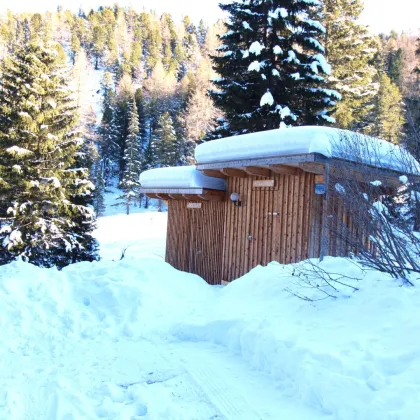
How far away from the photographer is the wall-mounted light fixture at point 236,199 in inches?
355

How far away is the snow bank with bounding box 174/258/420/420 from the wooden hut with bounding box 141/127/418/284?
1273mm

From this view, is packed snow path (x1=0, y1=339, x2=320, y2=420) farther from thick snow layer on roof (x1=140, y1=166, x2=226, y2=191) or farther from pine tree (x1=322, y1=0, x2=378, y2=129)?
pine tree (x1=322, y1=0, x2=378, y2=129)

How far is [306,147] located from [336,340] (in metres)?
3.63

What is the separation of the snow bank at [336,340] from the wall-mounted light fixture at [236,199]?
3701 mm

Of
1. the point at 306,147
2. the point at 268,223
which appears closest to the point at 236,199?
the point at 268,223

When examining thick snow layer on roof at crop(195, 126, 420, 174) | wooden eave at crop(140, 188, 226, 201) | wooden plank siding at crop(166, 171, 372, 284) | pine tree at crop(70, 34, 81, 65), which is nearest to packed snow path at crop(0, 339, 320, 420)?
thick snow layer on roof at crop(195, 126, 420, 174)

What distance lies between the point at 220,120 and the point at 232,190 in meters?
6.20

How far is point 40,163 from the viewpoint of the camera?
560 inches

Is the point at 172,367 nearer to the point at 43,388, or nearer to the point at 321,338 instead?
the point at 43,388

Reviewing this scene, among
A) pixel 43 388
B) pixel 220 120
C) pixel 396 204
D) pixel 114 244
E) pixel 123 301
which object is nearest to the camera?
pixel 43 388

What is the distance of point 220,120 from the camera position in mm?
14828

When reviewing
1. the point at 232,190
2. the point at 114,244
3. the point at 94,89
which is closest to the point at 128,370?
the point at 232,190

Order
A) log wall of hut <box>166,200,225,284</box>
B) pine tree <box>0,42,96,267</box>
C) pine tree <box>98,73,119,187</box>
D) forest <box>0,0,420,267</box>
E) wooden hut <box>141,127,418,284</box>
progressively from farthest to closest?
pine tree <box>98,73,119,187</box> → pine tree <box>0,42,96,267</box> → forest <box>0,0,420,267</box> → log wall of hut <box>166,200,225,284</box> → wooden hut <box>141,127,418,284</box>

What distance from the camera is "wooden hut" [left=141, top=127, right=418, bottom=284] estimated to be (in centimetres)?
627
